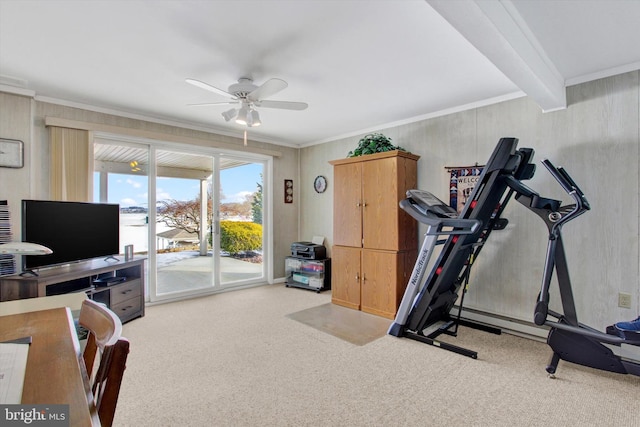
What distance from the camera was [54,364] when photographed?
36.1 inches

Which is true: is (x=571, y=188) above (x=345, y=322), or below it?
above

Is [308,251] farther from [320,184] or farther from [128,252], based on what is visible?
[128,252]

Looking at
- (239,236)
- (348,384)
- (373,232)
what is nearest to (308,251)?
(239,236)

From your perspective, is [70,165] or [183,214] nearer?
[70,165]

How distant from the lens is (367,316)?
11.9ft

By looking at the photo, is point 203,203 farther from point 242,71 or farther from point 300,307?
point 242,71

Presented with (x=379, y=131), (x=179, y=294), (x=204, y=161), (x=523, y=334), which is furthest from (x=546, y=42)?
(x=179, y=294)

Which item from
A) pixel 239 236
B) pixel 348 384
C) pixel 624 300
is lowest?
pixel 348 384

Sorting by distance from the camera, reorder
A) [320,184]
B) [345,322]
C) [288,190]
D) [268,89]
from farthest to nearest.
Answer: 1. [288,190]
2. [320,184]
3. [345,322]
4. [268,89]

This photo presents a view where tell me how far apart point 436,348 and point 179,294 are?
3349mm

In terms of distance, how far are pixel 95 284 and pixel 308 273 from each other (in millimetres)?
2731

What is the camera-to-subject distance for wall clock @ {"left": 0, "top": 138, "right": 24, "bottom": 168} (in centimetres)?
288

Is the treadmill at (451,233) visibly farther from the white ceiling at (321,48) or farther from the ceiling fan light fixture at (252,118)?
the ceiling fan light fixture at (252,118)

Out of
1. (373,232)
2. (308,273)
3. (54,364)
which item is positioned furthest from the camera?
(308,273)
